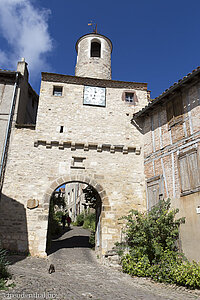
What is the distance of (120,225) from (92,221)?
867cm

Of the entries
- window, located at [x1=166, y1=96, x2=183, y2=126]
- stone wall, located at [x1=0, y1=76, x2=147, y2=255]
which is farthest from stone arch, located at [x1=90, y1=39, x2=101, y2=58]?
window, located at [x1=166, y1=96, x2=183, y2=126]

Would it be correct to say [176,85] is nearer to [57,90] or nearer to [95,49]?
[57,90]

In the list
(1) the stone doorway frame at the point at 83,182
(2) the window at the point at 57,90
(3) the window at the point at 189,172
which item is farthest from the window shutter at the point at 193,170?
(2) the window at the point at 57,90

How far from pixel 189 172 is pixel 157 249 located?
2.55m

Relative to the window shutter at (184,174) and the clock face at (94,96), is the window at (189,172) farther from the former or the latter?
the clock face at (94,96)

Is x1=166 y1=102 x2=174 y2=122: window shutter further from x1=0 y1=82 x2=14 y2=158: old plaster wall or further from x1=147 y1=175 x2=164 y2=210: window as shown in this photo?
x1=0 y1=82 x2=14 y2=158: old plaster wall

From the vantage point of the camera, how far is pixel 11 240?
8805mm

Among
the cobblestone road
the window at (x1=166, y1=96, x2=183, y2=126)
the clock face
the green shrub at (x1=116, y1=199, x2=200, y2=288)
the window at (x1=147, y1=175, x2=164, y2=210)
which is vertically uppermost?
the clock face

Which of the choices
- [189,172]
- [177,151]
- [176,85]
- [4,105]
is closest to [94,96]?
[4,105]

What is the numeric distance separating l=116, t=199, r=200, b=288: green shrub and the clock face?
5.50m

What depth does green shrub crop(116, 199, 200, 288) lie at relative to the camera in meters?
6.76

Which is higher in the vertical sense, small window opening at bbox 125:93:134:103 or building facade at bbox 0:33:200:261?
small window opening at bbox 125:93:134:103

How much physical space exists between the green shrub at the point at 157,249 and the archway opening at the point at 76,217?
2.10m

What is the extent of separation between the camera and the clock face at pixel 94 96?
11461 millimetres
